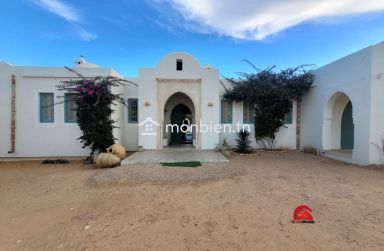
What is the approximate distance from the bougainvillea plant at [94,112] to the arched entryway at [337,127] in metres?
9.71

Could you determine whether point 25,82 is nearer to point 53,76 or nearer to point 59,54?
point 53,76

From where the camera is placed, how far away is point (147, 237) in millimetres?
3100

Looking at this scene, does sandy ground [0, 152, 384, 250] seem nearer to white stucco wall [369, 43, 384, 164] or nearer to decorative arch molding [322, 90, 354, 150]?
white stucco wall [369, 43, 384, 164]

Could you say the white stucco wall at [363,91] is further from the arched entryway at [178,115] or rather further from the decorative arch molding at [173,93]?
the arched entryway at [178,115]

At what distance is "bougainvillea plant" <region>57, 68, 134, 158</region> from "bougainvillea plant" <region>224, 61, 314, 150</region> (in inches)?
235

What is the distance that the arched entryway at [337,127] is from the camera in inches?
393

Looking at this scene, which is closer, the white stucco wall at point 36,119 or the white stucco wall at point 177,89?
the white stucco wall at point 36,119

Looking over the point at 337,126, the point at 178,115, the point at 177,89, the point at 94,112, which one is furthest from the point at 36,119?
the point at 337,126

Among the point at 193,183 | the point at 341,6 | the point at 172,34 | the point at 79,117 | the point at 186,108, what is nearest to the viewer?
the point at 193,183

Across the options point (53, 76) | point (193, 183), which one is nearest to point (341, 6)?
point (193, 183)

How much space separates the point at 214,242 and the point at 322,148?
929 cm

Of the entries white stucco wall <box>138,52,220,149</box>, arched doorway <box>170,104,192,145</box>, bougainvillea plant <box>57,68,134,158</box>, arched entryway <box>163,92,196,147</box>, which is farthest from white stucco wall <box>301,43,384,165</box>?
bougainvillea plant <box>57,68,134,158</box>

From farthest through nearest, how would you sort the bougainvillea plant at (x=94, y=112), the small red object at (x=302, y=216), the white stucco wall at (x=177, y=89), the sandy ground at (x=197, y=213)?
the white stucco wall at (x=177, y=89) < the bougainvillea plant at (x=94, y=112) < the small red object at (x=302, y=216) < the sandy ground at (x=197, y=213)

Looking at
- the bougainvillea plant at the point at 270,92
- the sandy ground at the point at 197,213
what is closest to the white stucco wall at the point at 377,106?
the sandy ground at the point at 197,213
